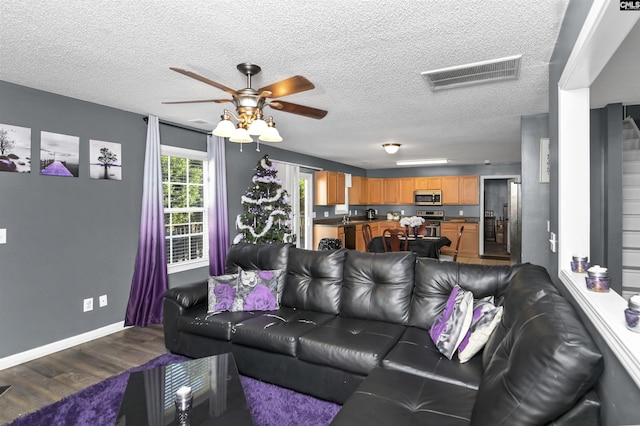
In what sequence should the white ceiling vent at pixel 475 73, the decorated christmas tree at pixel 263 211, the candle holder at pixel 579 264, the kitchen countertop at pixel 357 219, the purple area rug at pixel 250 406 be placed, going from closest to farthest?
the candle holder at pixel 579 264 < the purple area rug at pixel 250 406 < the white ceiling vent at pixel 475 73 < the decorated christmas tree at pixel 263 211 < the kitchen countertop at pixel 357 219

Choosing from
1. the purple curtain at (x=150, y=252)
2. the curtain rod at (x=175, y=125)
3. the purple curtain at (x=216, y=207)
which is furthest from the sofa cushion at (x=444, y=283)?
the curtain rod at (x=175, y=125)

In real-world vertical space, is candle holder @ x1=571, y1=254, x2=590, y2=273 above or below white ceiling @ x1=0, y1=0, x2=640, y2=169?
below

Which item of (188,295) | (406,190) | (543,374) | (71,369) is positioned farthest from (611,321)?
(406,190)

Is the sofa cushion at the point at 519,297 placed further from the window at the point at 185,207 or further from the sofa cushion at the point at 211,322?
the window at the point at 185,207

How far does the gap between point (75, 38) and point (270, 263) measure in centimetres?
226

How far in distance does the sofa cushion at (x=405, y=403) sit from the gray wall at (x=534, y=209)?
2.66 meters

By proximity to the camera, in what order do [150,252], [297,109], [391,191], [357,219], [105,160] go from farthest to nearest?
[391,191] → [357,219] → [150,252] → [105,160] → [297,109]

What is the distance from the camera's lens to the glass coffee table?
5.25ft

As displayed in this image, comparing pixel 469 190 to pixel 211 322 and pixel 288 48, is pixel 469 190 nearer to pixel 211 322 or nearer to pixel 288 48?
pixel 288 48

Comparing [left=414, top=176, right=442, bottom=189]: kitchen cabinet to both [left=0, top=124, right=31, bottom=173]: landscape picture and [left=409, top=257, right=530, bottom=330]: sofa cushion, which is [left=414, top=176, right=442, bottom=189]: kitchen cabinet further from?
[left=0, top=124, right=31, bottom=173]: landscape picture

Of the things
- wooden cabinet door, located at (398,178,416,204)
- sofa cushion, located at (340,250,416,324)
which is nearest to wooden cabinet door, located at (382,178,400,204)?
wooden cabinet door, located at (398,178,416,204)

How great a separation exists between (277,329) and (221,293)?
30.8 inches

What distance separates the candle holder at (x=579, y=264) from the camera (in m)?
1.76

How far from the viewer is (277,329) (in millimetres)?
2598
